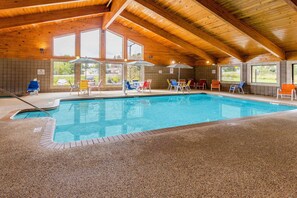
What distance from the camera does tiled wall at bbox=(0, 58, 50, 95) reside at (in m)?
9.23

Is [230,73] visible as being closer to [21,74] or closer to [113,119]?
[113,119]

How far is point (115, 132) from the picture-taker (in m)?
4.35

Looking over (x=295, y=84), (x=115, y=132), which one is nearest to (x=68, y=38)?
(x=115, y=132)

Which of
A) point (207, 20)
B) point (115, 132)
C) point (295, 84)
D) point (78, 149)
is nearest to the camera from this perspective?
point (78, 149)

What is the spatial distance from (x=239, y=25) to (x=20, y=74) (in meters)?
9.91

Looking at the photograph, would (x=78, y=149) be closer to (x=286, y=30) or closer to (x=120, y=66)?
(x=286, y=30)

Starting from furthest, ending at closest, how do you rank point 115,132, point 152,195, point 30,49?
point 30,49, point 115,132, point 152,195

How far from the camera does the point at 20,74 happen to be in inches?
376

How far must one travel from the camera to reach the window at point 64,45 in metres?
10.3

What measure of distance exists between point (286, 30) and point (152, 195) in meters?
8.33

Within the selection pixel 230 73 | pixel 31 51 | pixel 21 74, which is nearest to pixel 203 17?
pixel 230 73

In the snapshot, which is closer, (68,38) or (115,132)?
(115,132)

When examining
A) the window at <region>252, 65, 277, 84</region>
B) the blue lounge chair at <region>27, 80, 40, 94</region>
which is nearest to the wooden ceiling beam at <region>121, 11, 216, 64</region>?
the window at <region>252, 65, 277, 84</region>

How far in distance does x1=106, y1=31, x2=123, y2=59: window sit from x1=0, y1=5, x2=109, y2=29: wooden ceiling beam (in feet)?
8.46
